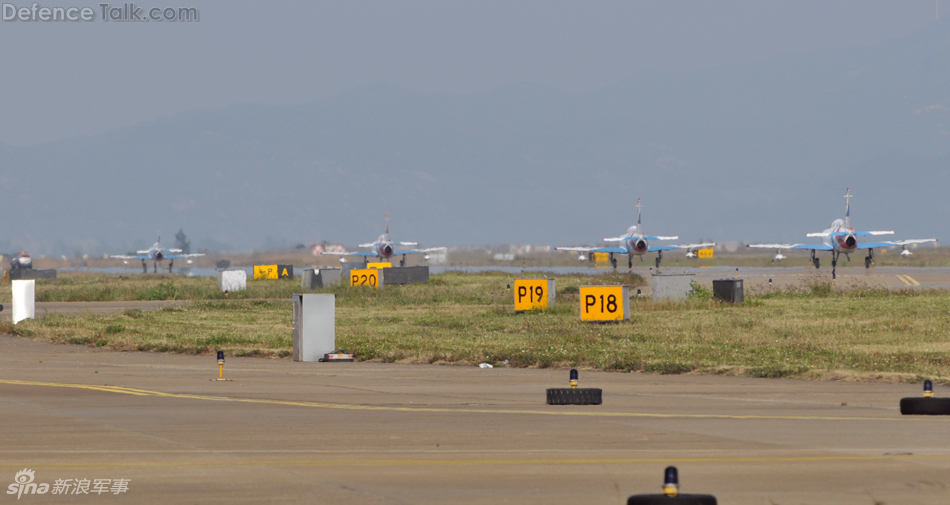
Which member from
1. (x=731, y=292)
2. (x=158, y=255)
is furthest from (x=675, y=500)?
(x=158, y=255)

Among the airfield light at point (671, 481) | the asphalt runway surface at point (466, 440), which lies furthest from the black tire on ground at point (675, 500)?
the asphalt runway surface at point (466, 440)

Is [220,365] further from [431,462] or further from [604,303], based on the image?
[604,303]

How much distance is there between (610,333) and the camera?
28109mm

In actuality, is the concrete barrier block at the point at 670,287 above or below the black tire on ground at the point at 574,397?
above

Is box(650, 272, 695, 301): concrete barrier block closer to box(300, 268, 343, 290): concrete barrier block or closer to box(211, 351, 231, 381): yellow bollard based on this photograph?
box(300, 268, 343, 290): concrete barrier block

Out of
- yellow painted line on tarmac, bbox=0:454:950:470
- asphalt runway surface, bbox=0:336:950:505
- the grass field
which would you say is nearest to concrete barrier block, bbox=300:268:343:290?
the grass field

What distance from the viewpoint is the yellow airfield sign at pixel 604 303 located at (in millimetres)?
31281

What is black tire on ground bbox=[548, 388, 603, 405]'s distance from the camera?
616 inches

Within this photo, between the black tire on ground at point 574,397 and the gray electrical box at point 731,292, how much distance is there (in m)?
24.1

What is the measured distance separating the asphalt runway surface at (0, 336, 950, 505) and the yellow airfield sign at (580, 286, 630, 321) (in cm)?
1138

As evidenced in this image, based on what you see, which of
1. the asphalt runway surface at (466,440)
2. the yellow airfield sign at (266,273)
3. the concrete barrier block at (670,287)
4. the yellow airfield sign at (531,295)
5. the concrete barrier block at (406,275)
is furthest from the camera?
the yellow airfield sign at (266,273)

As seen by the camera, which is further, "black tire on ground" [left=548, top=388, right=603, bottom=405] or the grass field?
the grass field

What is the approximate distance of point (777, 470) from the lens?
409 inches

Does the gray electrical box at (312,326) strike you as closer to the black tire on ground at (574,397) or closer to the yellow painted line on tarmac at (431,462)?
the black tire on ground at (574,397)
